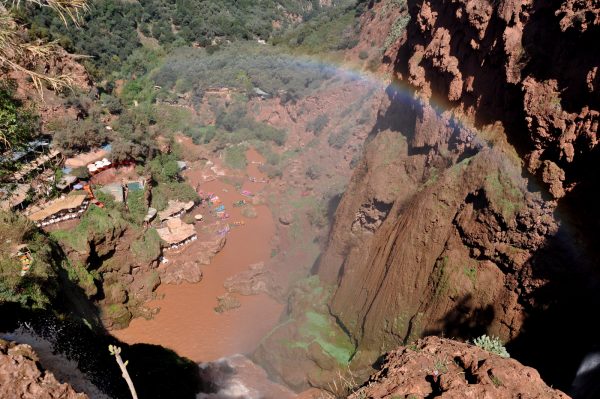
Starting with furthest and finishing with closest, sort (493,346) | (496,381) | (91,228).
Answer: (91,228), (493,346), (496,381)

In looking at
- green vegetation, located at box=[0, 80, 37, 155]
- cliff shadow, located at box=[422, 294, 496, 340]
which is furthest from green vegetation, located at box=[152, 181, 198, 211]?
cliff shadow, located at box=[422, 294, 496, 340]

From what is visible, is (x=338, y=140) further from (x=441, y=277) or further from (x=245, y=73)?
(x=441, y=277)

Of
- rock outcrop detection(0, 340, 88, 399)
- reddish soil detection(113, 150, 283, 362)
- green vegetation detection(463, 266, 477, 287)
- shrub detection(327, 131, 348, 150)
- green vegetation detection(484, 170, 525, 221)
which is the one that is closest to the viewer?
rock outcrop detection(0, 340, 88, 399)

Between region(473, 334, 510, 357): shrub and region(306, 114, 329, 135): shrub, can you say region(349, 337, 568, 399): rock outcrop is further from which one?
region(306, 114, 329, 135): shrub

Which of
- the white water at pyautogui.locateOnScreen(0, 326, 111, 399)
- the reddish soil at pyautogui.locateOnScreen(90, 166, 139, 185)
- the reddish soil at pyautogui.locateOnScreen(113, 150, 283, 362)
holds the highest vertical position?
the white water at pyautogui.locateOnScreen(0, 326, 111, 399)

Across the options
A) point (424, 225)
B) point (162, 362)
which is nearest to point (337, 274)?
point (424, 225)

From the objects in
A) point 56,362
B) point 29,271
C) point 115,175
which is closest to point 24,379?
point 56,362

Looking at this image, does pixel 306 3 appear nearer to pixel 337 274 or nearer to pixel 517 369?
pixel 337 274
